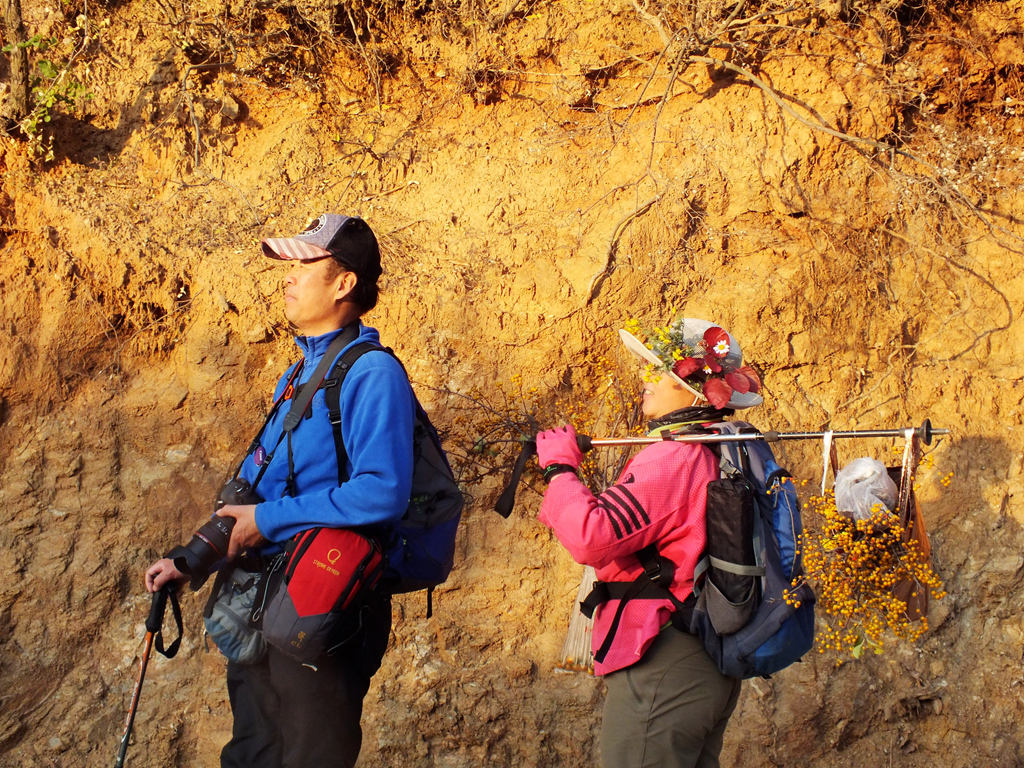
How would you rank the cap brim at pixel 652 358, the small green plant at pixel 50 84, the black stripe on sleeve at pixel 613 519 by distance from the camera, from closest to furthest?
1. the black stripe on sleeve at pixel 613 519
2. the cap brim at pixel 652 358
3. the small green plant at pixel 50 84

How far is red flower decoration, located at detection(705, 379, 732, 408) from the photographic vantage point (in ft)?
9.16

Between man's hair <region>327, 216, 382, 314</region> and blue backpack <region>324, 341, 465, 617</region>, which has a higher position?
man's hair <region>327, 216, 382, 314</region>

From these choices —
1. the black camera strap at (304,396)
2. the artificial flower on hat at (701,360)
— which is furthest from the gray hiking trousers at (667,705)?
the black camera strap at (304,396)

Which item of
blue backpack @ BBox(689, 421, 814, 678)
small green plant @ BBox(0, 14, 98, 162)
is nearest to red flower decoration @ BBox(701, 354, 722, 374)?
blue backpack @ BBox(689, 421, 814, 678)

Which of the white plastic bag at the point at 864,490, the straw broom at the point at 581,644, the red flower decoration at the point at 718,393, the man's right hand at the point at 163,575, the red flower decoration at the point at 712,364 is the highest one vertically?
the man's right hand at the point at 163,575

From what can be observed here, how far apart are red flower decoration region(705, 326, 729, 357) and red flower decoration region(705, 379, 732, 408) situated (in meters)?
0.12

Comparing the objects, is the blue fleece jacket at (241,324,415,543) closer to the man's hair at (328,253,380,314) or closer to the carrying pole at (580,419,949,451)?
Answer: the man's hair at (328,253,380,314)

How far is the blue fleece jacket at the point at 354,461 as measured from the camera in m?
2.41

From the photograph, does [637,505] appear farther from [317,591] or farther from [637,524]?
[317,591]

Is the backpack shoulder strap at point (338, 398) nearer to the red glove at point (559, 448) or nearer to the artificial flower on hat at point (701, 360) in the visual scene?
the red glove at point (559, 448)

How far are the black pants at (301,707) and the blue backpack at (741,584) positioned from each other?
0.79 m

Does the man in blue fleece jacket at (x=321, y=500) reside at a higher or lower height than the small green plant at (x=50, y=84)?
lower

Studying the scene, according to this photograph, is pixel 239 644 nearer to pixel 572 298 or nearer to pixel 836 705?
pixel 572 298

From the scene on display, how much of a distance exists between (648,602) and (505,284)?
2.85 metres
